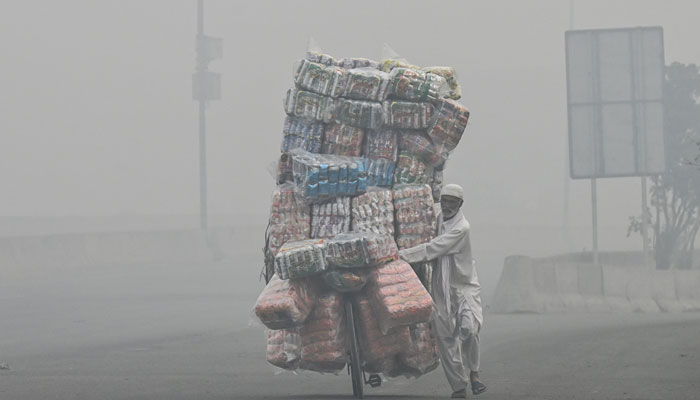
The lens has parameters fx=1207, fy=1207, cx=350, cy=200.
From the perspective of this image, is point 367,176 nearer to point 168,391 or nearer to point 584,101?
point 168,391

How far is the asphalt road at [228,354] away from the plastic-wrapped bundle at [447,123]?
6.66ft

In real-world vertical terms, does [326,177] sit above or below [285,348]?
above

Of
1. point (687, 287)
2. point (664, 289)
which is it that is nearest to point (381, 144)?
point (664, 289)

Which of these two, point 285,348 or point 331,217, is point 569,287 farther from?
point 285,348

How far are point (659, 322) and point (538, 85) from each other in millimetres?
109546

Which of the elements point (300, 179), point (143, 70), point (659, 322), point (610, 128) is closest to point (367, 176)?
point (300, 179)

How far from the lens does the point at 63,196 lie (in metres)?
73.6

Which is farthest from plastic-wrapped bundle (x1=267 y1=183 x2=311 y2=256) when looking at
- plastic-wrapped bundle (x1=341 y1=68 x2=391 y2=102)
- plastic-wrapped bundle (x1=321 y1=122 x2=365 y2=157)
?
plastic-wrapped bundle (x1=341 y1=68 x2=391 y2=102)

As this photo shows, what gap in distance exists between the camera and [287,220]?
9109 mm

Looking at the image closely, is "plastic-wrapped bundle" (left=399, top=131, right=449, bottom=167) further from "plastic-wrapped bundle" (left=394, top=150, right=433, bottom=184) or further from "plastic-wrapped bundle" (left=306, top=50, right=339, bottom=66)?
"plastic-wrapped bundle" (left=306, top=50, right=339, bottom=66)

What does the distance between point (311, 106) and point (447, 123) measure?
107 cm

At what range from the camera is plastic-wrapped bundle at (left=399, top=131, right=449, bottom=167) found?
369 inches

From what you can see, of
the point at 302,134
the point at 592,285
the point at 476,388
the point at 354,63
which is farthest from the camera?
the point at 592,285

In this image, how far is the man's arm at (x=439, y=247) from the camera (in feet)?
29.5
